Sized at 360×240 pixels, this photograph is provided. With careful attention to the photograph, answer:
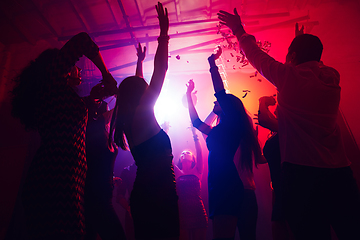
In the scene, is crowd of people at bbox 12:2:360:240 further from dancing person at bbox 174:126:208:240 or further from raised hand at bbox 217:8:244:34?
dancing person at bbox 174:126:208:240

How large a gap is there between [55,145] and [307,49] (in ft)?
5.84

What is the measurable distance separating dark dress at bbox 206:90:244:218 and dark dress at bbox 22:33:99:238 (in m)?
1.05

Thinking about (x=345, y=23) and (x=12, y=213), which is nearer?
(x=12, y=213)

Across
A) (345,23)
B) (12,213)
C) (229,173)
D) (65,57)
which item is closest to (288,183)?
(229,173)

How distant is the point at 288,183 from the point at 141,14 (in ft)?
16.1

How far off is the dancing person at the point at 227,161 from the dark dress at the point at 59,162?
1.04 metres

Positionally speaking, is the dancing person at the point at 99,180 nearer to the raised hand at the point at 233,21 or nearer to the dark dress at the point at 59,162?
the dark dress at the point at 59,162

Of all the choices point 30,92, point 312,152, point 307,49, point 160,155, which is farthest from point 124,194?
point 307,49

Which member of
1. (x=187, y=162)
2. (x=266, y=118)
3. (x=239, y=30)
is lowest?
(x=187, y=162)

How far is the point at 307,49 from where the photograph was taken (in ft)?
4.01

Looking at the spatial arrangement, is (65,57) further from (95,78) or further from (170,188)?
(95,78)

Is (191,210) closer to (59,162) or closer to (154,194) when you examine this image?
(154,194)

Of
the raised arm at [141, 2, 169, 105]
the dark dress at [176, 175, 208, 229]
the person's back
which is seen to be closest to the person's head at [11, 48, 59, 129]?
the raised arm at [141, 2, 169, 105]

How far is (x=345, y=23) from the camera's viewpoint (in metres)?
3.89
